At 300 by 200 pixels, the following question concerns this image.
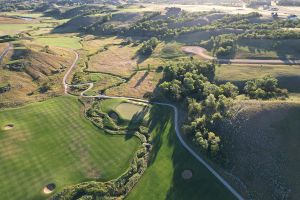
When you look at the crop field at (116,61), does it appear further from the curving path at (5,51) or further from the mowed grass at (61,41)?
the curving path at (5,51)

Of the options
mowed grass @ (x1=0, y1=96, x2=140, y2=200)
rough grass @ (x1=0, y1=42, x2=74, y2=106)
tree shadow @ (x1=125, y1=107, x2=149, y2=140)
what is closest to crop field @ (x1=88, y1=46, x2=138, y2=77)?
rough grass @ (x1=0, y1=42, x2=74, y2=106)

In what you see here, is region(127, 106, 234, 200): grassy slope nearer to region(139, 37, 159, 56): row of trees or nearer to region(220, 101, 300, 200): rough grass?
region(220, 101, 300, 200): rough grass

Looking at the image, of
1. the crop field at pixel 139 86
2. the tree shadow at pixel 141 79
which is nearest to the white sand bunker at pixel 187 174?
the crop field at pixel 139 86

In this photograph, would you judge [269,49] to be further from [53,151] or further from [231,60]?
[53,151]

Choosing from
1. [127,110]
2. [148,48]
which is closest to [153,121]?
[127,110]

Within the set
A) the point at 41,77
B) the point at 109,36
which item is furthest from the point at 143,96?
the point at 109,36

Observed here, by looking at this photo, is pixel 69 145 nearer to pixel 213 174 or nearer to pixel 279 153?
pixel 213 174

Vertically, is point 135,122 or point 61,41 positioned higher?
point 61,41
